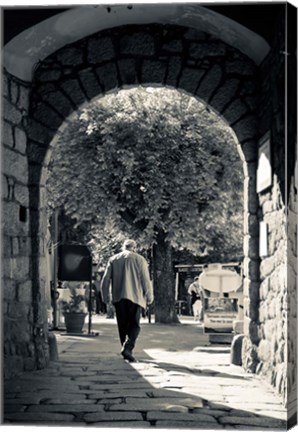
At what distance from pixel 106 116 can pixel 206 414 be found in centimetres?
246

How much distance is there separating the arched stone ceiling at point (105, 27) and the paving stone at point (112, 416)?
7.99ft

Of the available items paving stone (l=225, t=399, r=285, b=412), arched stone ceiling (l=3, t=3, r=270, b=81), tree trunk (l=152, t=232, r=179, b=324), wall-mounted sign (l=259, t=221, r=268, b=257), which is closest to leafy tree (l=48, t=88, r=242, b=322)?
tree trunk (l=152, t=232, r=179, b=324)

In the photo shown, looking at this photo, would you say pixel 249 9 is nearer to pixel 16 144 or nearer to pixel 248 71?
pixel 248 71

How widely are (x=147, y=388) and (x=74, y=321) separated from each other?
1.21 m

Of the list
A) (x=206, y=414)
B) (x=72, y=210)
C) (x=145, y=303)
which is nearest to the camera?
(x=206, y=414)

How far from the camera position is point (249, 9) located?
5348mm

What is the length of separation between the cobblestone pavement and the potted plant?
0.12 metres

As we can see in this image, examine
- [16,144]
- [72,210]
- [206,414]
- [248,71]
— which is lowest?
[206,414]

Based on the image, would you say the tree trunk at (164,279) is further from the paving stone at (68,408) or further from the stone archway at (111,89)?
the paving stone at (68,408)

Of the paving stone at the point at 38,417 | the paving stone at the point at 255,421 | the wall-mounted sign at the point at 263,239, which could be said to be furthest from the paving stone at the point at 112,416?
the wall-mounted sign at the point at 263,239

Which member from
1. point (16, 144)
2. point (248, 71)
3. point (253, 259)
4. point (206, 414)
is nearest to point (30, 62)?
point (16, 144)

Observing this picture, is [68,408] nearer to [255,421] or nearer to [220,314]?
[255,421]

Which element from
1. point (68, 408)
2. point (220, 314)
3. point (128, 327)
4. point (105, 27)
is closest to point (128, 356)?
point (128, 327)

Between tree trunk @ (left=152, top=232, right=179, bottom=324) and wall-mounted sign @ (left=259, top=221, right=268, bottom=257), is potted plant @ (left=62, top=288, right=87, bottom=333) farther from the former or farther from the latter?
wall-mounted sign @ (left=259, top=221, right=268, bottom=257)
